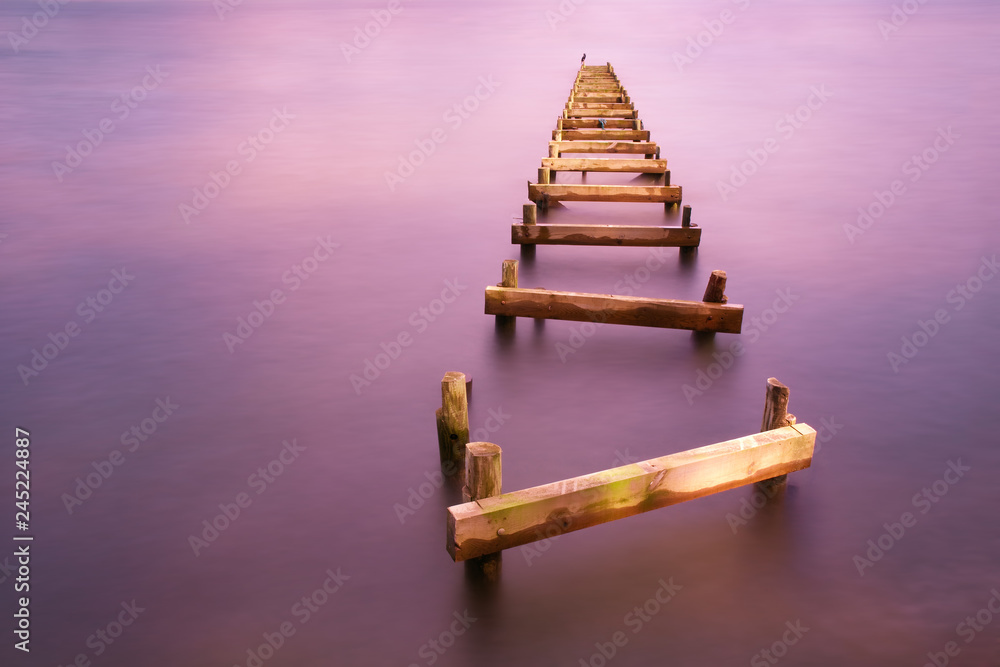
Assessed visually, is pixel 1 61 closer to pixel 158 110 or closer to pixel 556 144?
pixel 158 110

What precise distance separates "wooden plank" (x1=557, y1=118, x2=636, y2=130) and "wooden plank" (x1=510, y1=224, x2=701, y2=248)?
872 cm

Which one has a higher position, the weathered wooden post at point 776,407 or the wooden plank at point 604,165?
the wooden plank at point 604,165

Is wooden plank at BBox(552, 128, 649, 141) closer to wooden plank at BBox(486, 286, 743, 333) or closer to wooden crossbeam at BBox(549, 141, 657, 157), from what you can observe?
wooden crossbeam at BBox(549, 141, 657, 157)

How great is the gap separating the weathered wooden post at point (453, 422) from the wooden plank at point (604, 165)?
386 inches

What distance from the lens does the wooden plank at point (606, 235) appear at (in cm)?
1238

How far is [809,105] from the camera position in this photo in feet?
104

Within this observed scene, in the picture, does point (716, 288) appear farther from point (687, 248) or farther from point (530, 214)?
point (687, 248)

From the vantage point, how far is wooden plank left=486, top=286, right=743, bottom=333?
965 cm

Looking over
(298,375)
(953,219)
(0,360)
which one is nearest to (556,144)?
(953,219)

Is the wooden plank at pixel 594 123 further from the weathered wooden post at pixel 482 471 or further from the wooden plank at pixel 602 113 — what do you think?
the weathered wooden post at pixel 482 471

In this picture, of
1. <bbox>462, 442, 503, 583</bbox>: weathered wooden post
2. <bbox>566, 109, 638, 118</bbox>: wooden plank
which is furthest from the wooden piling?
<bbox>566, 109, 638, 118</bbox>: wooden plank

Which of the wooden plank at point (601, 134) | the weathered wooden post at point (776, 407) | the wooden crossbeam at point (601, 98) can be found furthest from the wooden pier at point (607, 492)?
the wooden crossbeam at point (601, 98)

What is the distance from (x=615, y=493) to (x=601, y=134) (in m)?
15.1

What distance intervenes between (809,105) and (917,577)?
29319mm
